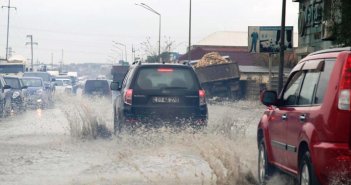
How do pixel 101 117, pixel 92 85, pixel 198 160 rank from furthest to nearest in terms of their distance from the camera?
1. pixel 92 85
2. pixel 101 117
3. pixel 198 160

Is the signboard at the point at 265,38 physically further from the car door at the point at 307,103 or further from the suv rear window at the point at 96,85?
the car door at the point at 307,103

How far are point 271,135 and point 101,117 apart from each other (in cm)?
955

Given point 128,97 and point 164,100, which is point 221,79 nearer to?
point 164,100

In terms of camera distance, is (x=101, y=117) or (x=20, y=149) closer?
(x=20, y=149)

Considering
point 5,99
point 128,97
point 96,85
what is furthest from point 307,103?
point 96,85

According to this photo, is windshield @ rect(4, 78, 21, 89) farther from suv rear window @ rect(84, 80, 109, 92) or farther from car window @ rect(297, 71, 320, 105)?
car window @ rect(297, 71, 320, 105)

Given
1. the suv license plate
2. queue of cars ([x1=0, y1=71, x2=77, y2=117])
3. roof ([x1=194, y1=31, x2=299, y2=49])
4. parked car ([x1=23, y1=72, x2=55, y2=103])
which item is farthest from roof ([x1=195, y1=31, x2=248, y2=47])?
the suv license plate

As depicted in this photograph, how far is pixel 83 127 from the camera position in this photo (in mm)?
16734

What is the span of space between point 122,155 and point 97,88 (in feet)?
95.0

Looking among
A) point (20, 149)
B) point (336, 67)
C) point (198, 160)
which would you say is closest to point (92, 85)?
point (20, 149)

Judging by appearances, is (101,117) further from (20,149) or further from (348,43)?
(348,43)

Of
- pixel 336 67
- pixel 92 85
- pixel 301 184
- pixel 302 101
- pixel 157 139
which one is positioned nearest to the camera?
pixel 336 67

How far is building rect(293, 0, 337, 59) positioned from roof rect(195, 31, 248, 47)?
55311 mm

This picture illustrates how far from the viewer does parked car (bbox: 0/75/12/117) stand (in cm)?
2558
